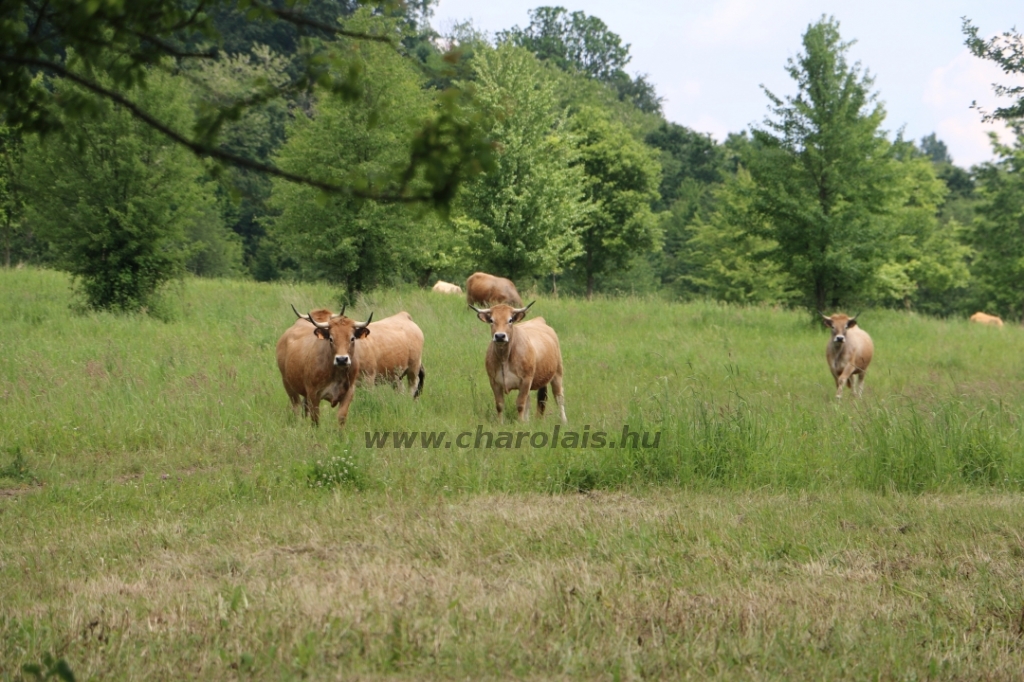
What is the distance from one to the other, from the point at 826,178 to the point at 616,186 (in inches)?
744

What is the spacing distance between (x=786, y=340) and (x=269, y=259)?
124 feet

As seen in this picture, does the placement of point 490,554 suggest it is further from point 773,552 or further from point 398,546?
point 773,552

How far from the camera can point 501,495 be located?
8586 mm

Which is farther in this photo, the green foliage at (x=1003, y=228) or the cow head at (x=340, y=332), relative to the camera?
the green foliage at (x=1003, y=228)

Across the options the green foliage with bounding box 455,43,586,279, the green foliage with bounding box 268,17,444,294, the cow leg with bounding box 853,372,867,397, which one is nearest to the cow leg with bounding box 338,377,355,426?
the cow leg with bounding box 853,372,867,397

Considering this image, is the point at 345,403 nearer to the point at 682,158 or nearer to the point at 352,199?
the point at 352,199

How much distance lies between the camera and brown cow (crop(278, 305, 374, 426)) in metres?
11.9

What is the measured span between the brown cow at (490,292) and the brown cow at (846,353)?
11.4m

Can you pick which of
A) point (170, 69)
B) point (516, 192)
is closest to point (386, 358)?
point (170, 69)

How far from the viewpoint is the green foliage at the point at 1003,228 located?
41.6 metres

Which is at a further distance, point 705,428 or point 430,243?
point 430,243

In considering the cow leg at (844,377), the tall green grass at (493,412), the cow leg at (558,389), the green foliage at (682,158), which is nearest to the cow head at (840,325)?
the cow leg at (844,377)

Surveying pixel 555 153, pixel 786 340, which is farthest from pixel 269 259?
pixel 786 340

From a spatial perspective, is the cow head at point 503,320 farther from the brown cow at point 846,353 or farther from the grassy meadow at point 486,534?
the brown cow at point 846,353
